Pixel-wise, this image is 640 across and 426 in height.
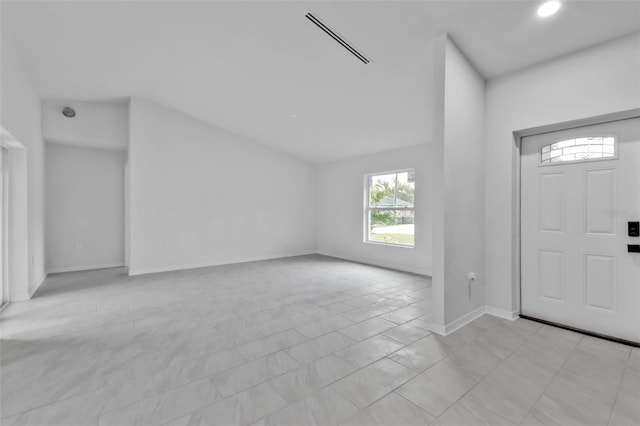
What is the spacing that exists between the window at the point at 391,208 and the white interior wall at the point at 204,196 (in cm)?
198

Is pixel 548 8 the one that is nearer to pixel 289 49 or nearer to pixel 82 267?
pixel 289 49

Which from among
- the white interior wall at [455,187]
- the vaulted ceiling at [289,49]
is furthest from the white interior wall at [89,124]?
the white interior wall at [455,187]

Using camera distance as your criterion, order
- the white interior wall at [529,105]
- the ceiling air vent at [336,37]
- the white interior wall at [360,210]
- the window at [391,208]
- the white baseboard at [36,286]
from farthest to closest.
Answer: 1. the window at [391,208]
2. the white interior wall at [360,210]
3. the white baseboard at [36,286]
4. the ceiling air vent at [336,37]
5. the white interior wall at [529,105]

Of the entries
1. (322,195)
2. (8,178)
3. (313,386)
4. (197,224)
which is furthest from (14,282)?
(322,195)

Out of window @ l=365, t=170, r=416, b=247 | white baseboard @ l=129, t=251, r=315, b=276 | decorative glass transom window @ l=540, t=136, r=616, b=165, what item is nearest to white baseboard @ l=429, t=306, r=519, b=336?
decorative glass transom window @ l=540, t=136, r=616, b=165

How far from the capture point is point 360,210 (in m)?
6.66

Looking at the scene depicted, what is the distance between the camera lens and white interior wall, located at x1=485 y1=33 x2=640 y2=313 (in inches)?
96.4

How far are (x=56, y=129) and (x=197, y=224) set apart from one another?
2.85 m

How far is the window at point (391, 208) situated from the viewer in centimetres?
576

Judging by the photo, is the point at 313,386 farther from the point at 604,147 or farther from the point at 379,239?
the point at 379,239

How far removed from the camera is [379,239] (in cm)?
640

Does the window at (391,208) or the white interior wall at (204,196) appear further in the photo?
the window at (391,208)

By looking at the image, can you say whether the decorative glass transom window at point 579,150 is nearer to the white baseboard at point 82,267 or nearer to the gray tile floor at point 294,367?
the gray tile floor at point 294,367

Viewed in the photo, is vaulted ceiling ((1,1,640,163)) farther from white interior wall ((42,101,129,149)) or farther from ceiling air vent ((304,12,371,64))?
white interior wall ((42,101,129,149))
